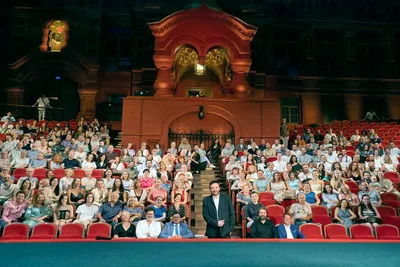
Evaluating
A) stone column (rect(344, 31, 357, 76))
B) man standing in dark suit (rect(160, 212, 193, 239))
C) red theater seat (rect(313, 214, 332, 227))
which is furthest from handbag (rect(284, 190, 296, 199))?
stone column (rect(344, 31, 357, 76))

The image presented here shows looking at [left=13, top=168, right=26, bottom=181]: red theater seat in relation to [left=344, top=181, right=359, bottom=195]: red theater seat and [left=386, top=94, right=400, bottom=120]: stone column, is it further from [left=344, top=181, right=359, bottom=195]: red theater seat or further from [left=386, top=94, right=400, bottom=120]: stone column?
[left=386, top=94, right=400, bottom=120]: stone column

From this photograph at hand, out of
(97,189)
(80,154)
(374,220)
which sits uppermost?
(80,154)

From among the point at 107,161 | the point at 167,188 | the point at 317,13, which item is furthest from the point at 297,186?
the point at 317,13

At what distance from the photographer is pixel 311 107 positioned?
21359mm

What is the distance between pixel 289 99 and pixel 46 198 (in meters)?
17.0

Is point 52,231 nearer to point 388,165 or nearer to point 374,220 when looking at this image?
point 374,220

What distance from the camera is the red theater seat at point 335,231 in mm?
6781

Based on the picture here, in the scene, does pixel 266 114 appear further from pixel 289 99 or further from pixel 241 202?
pixel 289 99

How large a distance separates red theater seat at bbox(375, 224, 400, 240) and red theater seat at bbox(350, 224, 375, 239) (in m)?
0.17

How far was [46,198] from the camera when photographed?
8.07m

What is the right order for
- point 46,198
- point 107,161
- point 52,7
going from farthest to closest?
point 52,7
point 107,161
point 46,198

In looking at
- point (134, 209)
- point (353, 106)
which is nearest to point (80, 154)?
point (134, 209)

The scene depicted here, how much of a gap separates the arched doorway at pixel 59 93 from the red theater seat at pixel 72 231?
15.0m

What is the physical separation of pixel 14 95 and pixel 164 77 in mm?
10305
